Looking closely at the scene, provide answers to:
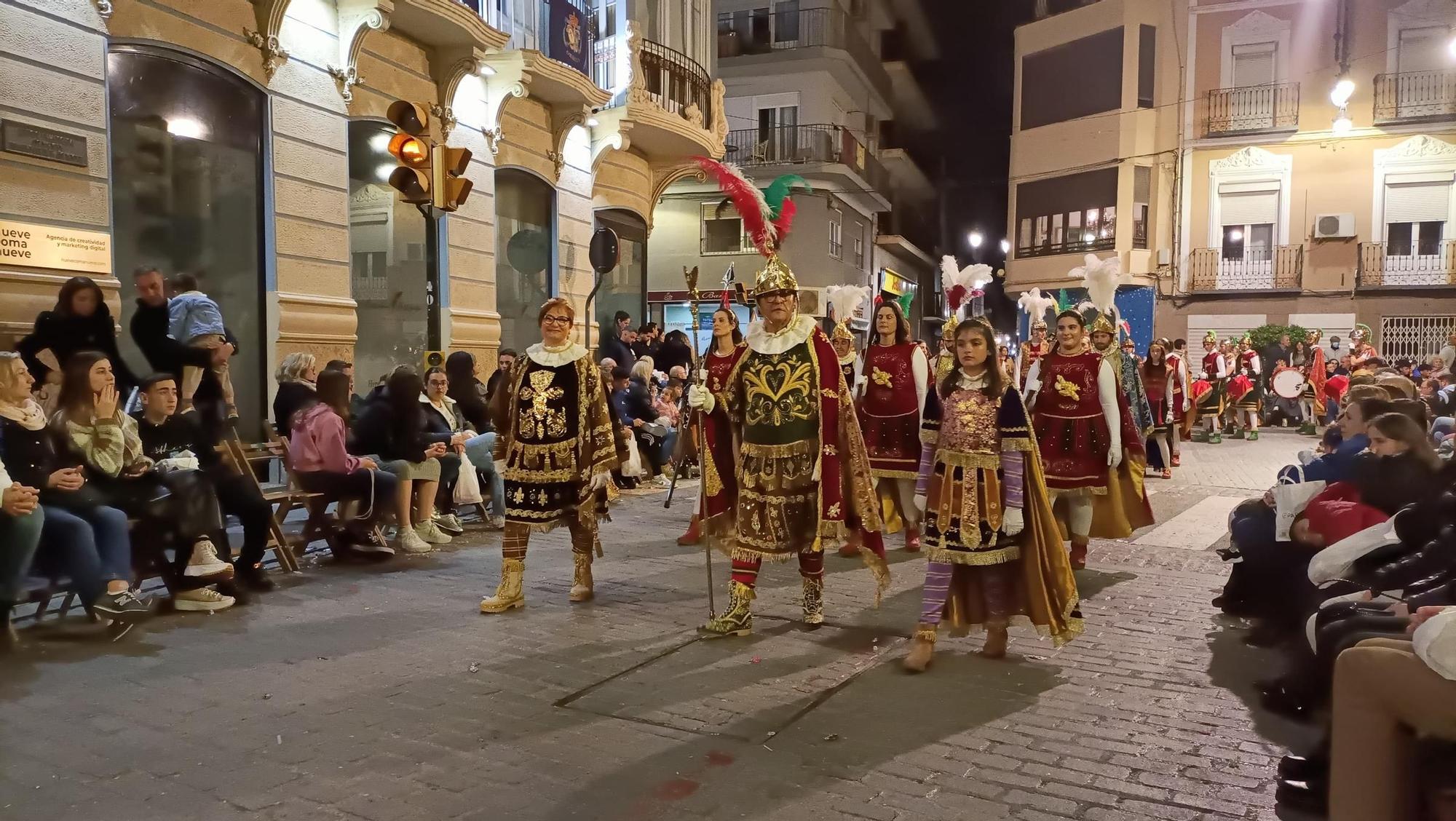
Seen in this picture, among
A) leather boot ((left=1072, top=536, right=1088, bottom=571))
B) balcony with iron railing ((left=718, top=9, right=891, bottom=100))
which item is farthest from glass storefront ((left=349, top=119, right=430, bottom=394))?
balcony with iron railing ((left=718, top=9, right=891, bottom=100))

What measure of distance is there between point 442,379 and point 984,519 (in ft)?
18.0

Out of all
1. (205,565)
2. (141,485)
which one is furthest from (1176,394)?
(141,485)

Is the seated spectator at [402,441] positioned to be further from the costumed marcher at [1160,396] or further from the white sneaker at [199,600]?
the costumed marcher at [1160,396]

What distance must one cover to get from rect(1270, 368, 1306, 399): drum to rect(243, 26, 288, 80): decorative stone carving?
19792mm

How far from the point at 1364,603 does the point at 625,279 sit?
17076mm

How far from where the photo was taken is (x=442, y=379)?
8.88m

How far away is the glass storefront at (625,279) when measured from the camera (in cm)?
1889

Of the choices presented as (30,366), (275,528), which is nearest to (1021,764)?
(275,528)

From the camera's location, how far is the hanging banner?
14.8 m

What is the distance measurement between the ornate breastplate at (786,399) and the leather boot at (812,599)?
3.00 ft

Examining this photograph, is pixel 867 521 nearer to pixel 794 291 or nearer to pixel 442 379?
pixel 794 291

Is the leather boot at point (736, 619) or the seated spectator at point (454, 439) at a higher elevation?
the seated spectator at point (454, 439)

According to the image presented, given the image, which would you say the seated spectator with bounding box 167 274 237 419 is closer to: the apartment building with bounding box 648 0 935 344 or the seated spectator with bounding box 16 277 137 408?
the seated spectator with bounding box 16 277 137 408

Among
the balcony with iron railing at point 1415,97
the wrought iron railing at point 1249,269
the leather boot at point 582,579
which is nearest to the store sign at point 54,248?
the leather boot at point 582,579
